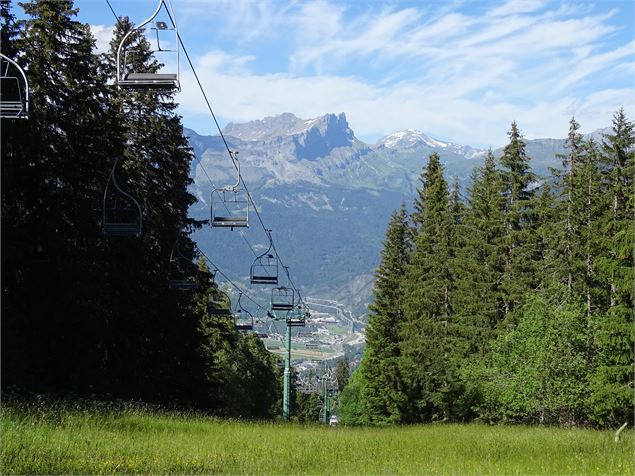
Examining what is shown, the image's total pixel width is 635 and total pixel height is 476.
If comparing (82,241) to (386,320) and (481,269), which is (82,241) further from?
(386,320)

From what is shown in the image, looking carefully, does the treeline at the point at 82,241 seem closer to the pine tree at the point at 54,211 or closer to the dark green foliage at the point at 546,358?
the pine tree at the point at 54,211

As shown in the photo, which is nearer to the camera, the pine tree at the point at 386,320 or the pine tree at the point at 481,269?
the pine tree at the point at 481,269

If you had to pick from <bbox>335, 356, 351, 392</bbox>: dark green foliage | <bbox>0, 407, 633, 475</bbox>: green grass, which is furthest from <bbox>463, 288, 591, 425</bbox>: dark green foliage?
<bbox>335, 356, 351, 392</bbox>: dark green foliage

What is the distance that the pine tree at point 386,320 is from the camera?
2279 inches

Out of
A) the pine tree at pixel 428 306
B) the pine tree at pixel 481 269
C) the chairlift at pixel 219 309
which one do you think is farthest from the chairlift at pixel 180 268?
the pine tree at pixel 428 306

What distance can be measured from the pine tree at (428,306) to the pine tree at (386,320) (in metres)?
3.12

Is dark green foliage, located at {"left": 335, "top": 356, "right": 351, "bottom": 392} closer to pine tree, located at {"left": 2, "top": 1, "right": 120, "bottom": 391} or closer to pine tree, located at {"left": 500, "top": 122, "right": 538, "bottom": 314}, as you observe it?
pine tree, located at {"left": 500, "top": 122, "right": 538, "bottom": 314}

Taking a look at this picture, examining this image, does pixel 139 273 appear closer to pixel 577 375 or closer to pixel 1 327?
pixel 1 327

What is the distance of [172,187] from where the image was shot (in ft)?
122

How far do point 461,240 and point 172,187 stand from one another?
2030 cm

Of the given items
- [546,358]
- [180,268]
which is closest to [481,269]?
[546,358]

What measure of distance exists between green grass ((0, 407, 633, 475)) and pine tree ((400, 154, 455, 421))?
32211mm

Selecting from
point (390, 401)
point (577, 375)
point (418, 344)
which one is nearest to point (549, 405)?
point (577, 375)

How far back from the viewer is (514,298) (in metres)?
45.6
